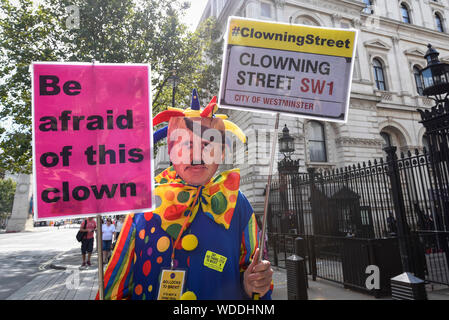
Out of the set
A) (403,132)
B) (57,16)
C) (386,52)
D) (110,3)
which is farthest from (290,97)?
(386,52)

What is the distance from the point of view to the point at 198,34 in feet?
55.8

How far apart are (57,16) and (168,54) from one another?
5.20 meters

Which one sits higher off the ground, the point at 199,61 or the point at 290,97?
the point at 199,61

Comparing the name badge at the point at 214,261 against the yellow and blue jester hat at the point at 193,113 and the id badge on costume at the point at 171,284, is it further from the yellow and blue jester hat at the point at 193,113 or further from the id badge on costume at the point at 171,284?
the yellow and blue jester hat at the point at 193,113

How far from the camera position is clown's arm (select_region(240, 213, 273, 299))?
73.2 inches

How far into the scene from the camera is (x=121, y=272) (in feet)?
6.40

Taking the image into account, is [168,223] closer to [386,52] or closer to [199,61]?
[199,61]

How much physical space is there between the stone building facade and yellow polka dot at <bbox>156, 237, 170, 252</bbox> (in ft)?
44.5

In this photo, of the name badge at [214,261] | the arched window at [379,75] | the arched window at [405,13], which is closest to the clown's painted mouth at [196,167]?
the name badge at [214,261]

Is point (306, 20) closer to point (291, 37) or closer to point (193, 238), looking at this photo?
point (291, 37)

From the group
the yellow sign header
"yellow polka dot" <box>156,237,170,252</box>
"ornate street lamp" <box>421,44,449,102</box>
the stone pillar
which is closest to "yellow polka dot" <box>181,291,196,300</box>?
"yellow polka dot" <box>156,237,170,252</box>

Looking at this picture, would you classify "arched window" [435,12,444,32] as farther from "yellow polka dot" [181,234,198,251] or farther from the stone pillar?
the stone pillar

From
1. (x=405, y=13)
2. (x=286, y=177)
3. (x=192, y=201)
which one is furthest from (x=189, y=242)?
(x=405, y=13)
